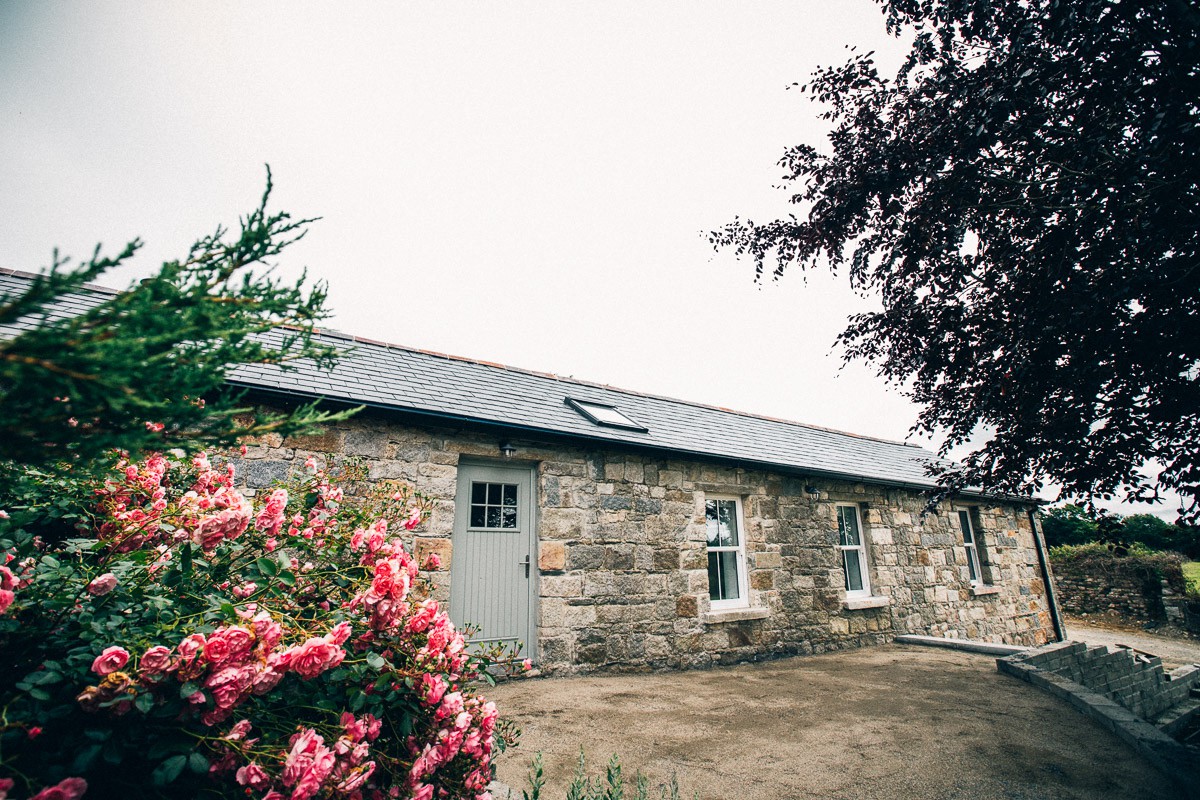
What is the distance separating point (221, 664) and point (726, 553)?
7.30 m

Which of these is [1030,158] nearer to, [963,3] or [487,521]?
[963,3]

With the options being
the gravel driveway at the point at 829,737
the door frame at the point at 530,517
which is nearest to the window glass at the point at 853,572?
the gravel driveway at the point at 829,737

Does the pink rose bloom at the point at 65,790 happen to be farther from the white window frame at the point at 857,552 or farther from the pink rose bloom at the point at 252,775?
the white window frame at the point at 857,552

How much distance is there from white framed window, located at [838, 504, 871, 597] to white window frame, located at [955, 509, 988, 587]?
→ 3.46 metres

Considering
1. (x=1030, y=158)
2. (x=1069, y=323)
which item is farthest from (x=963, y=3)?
(x=1069, y=323)

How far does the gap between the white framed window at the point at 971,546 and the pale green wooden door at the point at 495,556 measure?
34.0 ft

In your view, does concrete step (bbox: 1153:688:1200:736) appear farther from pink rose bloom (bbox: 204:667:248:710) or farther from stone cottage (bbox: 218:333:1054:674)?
pink rose bloom (bbox: 204:667:248:710)

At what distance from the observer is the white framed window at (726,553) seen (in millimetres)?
7633

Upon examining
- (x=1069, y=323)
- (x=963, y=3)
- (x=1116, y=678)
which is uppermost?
(x=963, y=3)

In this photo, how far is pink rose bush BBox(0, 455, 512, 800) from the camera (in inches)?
54.9

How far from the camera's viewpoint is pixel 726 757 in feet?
12.1

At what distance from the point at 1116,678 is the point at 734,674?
17.9 ft

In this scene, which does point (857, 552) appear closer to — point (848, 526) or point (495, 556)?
point (848, 526)

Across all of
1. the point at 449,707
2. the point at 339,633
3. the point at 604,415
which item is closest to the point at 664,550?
the point at 604,415
